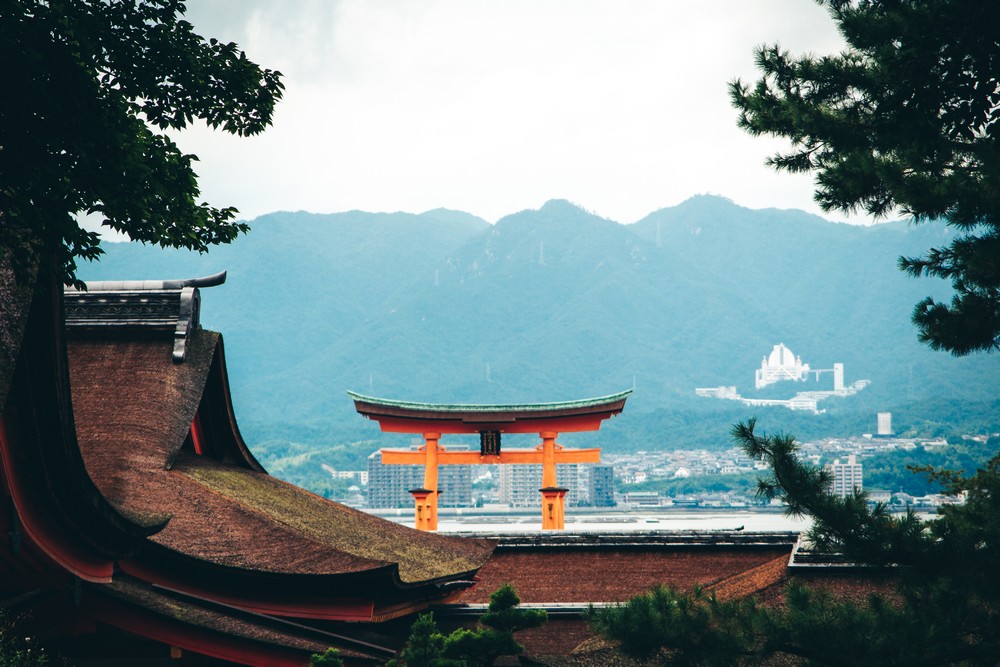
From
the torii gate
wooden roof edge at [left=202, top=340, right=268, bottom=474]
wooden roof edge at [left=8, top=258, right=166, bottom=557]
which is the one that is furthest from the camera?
the torii gate

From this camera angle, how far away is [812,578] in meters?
12.9

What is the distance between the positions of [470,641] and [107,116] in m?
4.52

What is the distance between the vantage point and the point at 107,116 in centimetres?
679

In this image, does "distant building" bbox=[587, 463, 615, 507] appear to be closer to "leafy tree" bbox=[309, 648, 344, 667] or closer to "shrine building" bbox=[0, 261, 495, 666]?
"shrine building" bbox=[0, 261, 495, 666]

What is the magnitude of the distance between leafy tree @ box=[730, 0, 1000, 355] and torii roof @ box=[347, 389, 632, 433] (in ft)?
34.7

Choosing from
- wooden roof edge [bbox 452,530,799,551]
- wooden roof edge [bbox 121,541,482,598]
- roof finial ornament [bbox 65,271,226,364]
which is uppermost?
roof finial ornament [bbox 65,271,226,364]

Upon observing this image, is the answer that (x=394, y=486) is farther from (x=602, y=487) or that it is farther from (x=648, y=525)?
(x=648, y=525)

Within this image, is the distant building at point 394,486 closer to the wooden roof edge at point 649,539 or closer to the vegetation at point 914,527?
the wooden roof edge at point 649,539

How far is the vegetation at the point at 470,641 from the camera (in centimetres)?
808

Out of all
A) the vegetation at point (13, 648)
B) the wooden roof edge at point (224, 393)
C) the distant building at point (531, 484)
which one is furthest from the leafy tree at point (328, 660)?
the distant building at point (531, 484)

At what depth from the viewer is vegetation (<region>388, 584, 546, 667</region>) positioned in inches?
318

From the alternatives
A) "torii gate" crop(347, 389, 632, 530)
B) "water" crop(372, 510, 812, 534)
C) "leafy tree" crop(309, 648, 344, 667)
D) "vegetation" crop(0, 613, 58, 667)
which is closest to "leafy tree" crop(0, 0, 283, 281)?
"vegetation" crop(0, 613, 58, 667)

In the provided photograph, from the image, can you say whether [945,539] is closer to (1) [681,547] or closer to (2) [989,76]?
(2) [989,76]

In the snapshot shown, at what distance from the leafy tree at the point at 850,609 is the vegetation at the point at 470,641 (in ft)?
2.74
